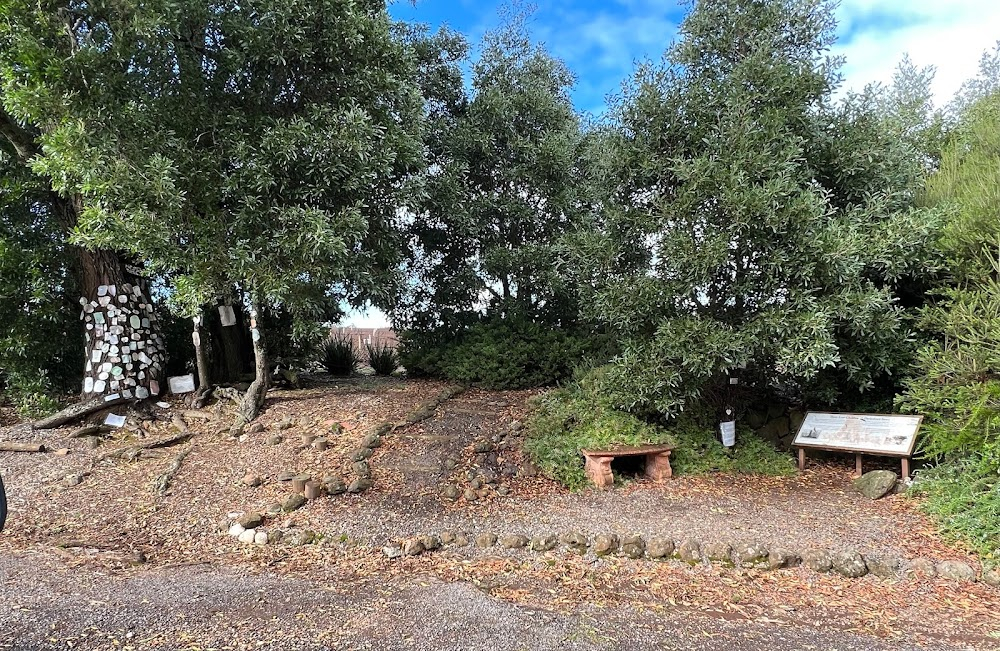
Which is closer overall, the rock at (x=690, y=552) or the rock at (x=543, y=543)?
the rock at (x=690, y=552)

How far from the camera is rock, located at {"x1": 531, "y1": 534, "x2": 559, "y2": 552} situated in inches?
142

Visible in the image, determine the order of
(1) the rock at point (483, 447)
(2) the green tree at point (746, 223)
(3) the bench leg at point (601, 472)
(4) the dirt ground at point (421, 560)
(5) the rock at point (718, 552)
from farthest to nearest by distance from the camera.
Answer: (1) the rock at point (483, 447) → (3) the bench leg at point (601, 472) → (2) the green tree at point (746, 223) → (5) the rock at point (718, 552) → (4) the dirt ground at point (421, 560)

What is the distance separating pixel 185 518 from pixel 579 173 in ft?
17.8

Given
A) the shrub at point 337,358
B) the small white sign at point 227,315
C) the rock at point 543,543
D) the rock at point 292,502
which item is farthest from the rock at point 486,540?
the shrub at point 337,358

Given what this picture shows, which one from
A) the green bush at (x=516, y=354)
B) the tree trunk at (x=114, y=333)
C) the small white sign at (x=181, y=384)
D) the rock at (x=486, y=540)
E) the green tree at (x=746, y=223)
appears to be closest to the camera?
the rock at (x=486, y=540)

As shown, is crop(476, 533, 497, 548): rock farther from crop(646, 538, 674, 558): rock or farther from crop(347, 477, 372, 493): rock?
crop(347, 477, 372, 493): rock

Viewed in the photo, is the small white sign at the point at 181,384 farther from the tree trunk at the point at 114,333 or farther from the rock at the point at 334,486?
the rock at the point at 334,486

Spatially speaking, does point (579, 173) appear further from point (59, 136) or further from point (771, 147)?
point (59, 136)

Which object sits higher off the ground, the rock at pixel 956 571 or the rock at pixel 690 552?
the rock at pixel 690 552

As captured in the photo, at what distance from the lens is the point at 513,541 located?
3.66m

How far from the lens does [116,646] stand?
7.80 ft

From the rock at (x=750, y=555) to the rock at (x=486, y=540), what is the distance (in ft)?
4.89

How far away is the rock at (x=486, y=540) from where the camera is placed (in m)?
3.67

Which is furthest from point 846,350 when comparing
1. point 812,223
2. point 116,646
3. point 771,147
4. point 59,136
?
point 59,136
